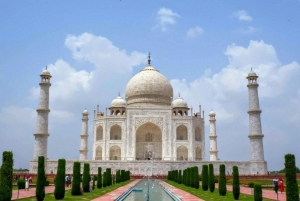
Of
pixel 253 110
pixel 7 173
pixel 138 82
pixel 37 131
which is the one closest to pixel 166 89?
pixel 138 82

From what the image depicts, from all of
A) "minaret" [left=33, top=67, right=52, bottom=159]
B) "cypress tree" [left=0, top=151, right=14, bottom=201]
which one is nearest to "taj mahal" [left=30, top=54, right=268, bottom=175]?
"minaret" [left=33, top=67, right=52, bottom=159]

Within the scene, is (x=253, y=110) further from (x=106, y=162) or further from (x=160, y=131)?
(x=106, y=162)

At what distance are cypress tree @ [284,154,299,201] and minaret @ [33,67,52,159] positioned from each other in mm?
19878

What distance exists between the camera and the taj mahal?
25219 millimetres

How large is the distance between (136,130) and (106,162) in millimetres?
4822

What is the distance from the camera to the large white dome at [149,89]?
103 feet

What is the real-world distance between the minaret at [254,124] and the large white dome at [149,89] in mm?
7752

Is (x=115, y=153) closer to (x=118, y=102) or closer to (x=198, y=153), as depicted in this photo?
(x=118, y=102)

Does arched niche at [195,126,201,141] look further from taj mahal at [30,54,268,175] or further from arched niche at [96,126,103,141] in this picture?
arched niche at [96,126,103,141]

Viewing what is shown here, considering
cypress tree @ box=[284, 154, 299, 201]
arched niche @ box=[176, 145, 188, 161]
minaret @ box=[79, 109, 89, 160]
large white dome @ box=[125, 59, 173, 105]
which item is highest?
large white dome @ box=[125, 59, 173, 105]

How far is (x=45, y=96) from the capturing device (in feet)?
86.2

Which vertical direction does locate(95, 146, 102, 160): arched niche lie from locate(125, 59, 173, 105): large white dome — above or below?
below

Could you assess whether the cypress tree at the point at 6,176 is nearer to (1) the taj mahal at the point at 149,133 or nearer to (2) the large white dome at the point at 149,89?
(1) the taj mahal at the point at 149,133

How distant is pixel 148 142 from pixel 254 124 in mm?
8494
